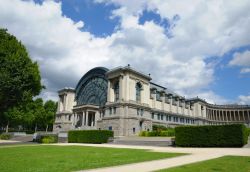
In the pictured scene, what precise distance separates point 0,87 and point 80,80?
50971mm

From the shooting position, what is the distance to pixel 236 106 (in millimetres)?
101875

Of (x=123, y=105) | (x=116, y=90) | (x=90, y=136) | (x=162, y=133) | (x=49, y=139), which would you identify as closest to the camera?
(x=49, y=139)

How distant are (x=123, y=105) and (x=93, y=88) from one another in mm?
20635

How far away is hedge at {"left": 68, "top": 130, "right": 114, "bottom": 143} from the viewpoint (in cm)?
3869

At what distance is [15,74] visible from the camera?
1244 inches

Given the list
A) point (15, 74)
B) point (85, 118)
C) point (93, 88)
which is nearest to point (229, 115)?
point (93, 88)

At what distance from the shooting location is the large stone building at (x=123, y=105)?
58094mm

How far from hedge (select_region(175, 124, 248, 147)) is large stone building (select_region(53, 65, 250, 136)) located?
28.7m

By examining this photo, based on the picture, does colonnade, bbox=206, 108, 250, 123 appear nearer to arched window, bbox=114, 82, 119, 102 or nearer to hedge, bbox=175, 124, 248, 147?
arched window, bbox=114, 82, 119, 102

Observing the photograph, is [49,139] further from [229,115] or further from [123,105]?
[229,115]

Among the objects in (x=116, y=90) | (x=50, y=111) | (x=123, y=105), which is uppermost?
(x=116, y=90)

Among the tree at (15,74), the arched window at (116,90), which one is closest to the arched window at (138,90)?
the arched window at (116,90)

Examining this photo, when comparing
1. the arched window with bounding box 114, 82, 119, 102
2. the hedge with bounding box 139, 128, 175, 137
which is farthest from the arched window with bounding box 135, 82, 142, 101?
the hedge with bounding box 139, 128, 175, 137

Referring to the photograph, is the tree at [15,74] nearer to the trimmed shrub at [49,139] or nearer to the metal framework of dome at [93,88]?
the trimmed shrub at [49,139]
